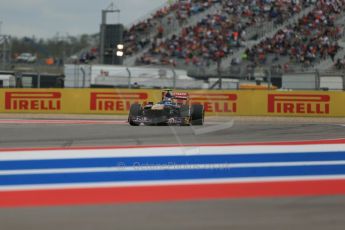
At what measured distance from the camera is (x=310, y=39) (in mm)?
31156

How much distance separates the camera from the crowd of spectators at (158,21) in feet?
127

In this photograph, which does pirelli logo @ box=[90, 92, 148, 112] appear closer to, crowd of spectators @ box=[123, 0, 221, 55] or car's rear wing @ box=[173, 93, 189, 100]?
→ car's rear wing @ box=[173, 93, 189, 100]

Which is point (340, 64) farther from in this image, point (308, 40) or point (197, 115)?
point (197, 115)

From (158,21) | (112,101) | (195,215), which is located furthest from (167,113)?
(158,21)

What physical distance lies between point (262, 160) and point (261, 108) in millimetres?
13769

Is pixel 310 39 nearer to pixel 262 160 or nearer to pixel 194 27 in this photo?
pixel 194 27

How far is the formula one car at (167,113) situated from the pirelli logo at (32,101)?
7.08 m

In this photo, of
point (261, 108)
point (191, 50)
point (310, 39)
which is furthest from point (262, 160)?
point (191, 50)

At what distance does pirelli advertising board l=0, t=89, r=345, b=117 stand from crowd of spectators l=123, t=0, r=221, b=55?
1954 centimetres

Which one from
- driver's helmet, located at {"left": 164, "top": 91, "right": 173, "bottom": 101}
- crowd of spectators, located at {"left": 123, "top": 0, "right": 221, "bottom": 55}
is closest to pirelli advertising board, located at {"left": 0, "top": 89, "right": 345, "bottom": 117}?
driver's helmet, located at {"left": 164, "top": 91, "right": 173, "bottom": 101}

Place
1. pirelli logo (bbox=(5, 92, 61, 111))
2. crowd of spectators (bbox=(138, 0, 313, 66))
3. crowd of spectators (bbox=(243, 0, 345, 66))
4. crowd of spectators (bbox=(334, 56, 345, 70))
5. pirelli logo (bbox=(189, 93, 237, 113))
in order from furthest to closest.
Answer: crowd of spectators (bbox=(138, 0, 313, 66)) → crowd of spectators (bbox=(243, 0, 345, 66)) → crowd of spectators (bbox=(334, 56, 345, 70)) → pirelli logo (bbox=(5, 92, 61, 111)) → pirelli logo (bbox=(189, 93, 237, 113))

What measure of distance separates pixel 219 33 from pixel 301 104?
1790 cm

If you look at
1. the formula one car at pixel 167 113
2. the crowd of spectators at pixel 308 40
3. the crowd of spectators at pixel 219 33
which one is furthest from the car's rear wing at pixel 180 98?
the crowd of spectators at pixel 219 33

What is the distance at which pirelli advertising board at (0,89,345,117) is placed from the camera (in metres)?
19.1
